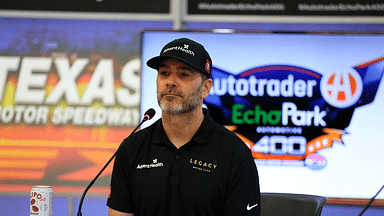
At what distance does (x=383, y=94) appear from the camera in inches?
122

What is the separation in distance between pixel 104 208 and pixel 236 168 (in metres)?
2.47

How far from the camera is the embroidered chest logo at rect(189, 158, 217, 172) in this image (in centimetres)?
158

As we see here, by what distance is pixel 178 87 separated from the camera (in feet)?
5.24

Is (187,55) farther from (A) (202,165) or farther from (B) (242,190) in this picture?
(B) (242,190)

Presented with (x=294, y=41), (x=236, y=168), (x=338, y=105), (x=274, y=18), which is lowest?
(x=236, y=168)

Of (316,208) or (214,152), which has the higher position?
(214,152)

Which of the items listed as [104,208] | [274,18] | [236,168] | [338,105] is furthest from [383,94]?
[104,208]

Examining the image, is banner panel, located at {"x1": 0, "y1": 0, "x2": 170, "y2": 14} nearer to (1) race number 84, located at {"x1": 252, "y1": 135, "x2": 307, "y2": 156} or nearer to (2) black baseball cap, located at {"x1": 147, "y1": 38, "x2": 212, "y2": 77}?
(1) race number 84, located at {"x1": 252, "y1": 135, "x2": 307, "y2": 156}

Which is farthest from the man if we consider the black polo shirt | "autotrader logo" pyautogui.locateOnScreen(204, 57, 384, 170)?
"autotrader logo" pyautogui.locateOnScreen(204, 57, 384, 170)

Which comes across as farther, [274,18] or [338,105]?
[274,18]

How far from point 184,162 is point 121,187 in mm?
280

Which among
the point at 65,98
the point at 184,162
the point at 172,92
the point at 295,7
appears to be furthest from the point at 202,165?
the point at 65,98

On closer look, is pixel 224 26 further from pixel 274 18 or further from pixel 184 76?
pixel 184 76

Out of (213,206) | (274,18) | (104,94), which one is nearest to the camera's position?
(213,206)
